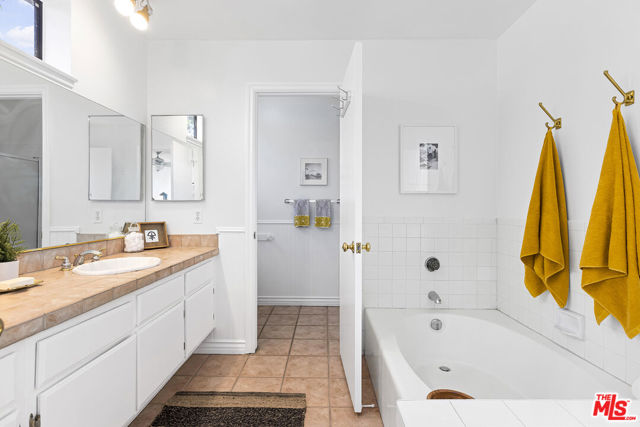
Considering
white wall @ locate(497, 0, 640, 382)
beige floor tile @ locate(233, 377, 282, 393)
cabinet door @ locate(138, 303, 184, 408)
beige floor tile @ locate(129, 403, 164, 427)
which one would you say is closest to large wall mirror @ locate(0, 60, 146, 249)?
cabinet door @ locate(138, 303, 184, 408)

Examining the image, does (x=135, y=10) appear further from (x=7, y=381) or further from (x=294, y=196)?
(x=294, y=196)

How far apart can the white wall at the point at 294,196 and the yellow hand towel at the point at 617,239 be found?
7.99 ft

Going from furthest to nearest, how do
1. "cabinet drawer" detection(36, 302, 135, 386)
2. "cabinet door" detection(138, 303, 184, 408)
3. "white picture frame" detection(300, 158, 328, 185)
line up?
"white picture frame" detection(300, 158, 328, 185) → "cabinet door" detection(138, 303, 184, 408) → "cabinet drawer" detection(36, 302, 135, 386)

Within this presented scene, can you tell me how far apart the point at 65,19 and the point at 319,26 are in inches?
60.0

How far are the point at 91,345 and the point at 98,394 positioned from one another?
204 mm

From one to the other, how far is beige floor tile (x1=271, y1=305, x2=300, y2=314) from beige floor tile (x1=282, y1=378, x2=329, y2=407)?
1309 mm

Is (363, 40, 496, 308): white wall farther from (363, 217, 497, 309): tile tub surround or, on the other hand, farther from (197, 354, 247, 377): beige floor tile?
(197, 354, 247, 377): beige floor tile

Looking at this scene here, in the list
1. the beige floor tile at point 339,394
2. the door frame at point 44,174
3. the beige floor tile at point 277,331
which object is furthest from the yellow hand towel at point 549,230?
the door frame at point 44,174

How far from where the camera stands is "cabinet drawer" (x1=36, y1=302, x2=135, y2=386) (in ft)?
3.07

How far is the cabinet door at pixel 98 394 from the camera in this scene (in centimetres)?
98

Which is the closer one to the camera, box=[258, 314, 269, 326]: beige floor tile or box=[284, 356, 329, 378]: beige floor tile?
box=[284, 356, 329, 378]: beige floor tile

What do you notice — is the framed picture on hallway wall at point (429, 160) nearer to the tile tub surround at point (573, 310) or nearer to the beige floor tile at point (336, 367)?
the tile tub surround at point (573, 310)

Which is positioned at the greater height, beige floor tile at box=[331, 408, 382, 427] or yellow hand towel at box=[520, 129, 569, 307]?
yellow hand towel at box=[520, 129, 569, 307]

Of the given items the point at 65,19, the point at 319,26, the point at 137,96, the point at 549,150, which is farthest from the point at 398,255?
the point at 65,19
